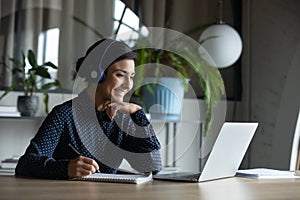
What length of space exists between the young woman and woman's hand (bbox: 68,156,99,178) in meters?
0.20

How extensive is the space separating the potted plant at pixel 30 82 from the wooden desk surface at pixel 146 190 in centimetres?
142

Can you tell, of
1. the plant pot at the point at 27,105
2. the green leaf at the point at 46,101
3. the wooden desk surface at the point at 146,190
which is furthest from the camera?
the green leaf at the point at 46,101

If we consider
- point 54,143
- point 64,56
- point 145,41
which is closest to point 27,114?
point 64,56

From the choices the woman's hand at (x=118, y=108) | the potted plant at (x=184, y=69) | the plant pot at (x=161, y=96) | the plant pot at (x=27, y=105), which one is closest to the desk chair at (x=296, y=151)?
the potted plant at (x=184, y=69)

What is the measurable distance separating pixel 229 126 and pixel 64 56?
2009 millimetres

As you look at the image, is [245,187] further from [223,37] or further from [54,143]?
[223,37]

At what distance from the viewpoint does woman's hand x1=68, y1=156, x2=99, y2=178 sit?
1661mm

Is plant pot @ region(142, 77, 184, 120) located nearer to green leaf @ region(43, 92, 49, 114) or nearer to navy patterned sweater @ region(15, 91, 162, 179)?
green leaf @ region(43, 92, 49, 114)

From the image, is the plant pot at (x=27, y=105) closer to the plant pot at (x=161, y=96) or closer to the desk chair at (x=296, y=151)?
the plant pot at (x=161, y=96)

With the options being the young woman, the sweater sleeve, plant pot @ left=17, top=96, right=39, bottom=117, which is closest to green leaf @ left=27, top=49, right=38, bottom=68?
plant pot @ left=17, top=96, right=39, bottom=117

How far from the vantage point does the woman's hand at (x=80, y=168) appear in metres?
1.66

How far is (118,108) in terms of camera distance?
1986 millimetres

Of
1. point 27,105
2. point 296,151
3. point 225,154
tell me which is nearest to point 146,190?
point 225,154

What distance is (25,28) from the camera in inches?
132
